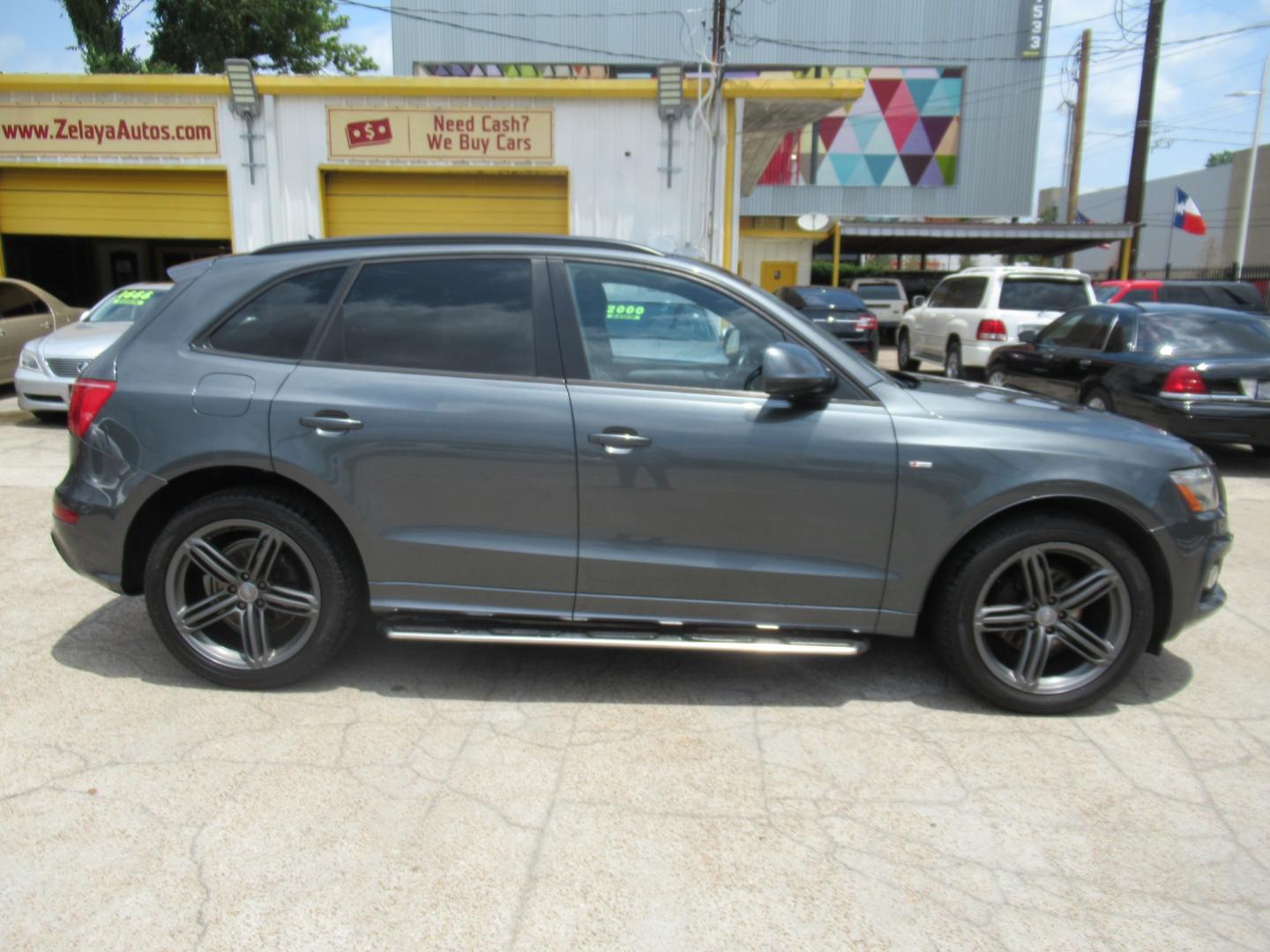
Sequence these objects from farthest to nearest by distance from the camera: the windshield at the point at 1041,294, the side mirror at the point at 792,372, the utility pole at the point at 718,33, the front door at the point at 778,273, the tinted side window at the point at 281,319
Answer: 1. the front door at the point at 778,273
2. the utility pole at the point at 718,33
3. the windshield at the point at 1041,294
4. the tinted side window at the point at 281,319
5. the side mirror at the point at 792,372

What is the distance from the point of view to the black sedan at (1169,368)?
8.01 meters

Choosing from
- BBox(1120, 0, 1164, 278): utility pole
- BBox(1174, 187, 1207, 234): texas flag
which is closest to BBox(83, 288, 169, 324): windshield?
BBox(1120, 0, 1164, 278): utility pole

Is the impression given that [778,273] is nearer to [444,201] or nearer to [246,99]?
[444,201]

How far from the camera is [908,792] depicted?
3105 millimetres

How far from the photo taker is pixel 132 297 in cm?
1130

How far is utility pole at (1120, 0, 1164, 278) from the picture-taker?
75.3 ft

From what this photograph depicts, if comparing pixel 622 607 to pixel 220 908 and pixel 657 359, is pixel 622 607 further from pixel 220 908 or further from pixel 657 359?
pixel 220 908

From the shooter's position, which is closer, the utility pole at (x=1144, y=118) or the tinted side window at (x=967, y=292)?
the tinted side window at (x=967, y=292)

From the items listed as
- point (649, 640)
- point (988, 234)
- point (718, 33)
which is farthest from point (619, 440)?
point (988, 234)

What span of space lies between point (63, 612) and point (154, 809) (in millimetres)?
2158

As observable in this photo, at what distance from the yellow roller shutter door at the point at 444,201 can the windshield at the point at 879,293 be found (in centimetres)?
1459

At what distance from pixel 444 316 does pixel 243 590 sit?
131cm

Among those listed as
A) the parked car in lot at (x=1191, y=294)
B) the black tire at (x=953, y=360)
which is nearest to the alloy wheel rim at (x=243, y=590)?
the black tire at (x=953, y=360)

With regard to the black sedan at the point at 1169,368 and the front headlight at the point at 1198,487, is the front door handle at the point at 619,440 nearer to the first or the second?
the front headlight at the point at 1198,487
